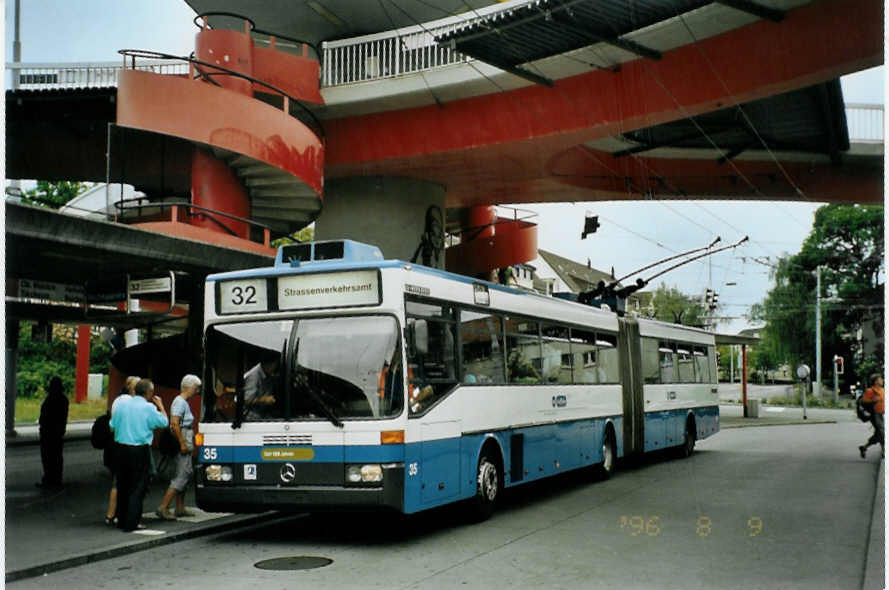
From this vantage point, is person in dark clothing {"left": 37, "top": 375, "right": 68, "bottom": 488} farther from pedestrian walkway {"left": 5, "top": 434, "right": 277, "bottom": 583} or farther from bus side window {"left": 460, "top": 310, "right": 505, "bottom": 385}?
bus side window {"left": 460, "top": 310, "right": 505, "bottom": 385}

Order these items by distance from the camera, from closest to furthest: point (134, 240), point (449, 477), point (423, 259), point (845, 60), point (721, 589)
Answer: point (721, 589) < point (449, 477) < point (134, 240) < point (845, 60) < point (423, 259)

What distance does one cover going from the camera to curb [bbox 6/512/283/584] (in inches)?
358

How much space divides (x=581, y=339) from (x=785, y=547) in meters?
6.62

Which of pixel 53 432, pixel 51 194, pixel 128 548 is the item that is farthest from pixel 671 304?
pixel 128 548

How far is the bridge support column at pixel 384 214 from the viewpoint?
29.5 meters

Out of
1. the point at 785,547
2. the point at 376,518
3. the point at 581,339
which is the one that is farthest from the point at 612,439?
the point at 785,547

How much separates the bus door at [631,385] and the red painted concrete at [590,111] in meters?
5.11

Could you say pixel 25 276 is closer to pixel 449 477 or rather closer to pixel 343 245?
pixel 343 245

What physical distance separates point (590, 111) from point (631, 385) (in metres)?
6.98

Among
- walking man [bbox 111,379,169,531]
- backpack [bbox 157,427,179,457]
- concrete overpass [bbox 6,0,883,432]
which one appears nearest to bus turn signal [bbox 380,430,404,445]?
walking man [bbox 111,379,169,531]

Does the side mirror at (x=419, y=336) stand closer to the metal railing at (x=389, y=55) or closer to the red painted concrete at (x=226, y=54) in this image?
the metal railing at (x=389, y=55)

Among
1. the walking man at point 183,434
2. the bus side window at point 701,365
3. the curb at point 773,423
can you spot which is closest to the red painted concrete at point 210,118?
the bus side window at point 701,365

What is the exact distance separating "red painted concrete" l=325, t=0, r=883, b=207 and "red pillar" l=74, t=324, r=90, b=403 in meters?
13.3

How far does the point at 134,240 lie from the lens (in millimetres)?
12289
